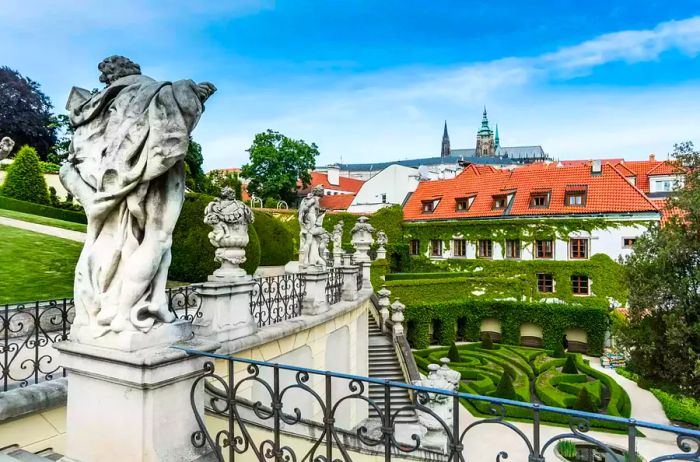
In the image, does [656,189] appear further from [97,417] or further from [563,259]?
[97,417]

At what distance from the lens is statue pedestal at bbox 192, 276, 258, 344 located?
5680 millimetres

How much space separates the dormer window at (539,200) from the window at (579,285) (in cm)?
474

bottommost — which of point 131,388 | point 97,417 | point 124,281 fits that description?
point 97,417

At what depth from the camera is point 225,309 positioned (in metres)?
5.89

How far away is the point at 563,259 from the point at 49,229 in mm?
26252

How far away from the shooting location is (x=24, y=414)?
3.54m

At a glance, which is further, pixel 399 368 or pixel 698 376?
pixel 399 368

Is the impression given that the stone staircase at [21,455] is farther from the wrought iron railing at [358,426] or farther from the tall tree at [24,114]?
the tall tree at [24,114]

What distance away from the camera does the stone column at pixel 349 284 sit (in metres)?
11.2

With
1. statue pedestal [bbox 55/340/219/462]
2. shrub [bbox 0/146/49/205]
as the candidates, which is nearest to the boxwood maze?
statue pedestal [bbox 55/340/219/462]

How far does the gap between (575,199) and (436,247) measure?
9288mm

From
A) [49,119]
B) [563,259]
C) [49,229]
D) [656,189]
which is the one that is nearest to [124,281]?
[49,229]

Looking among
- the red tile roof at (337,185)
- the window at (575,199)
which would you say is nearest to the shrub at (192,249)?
the window at (575,199)

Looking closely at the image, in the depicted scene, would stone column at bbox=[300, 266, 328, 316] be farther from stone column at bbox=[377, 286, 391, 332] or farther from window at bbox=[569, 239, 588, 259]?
window at bbox=[569, 239, 588, 259]
